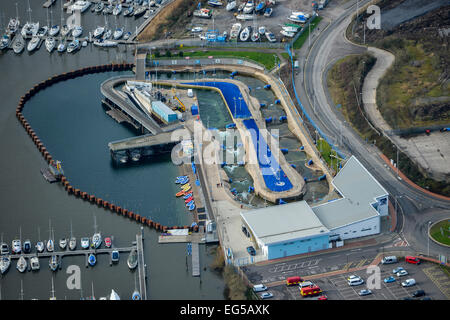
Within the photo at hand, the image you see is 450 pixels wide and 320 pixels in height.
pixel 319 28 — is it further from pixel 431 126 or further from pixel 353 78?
pixel 431 126

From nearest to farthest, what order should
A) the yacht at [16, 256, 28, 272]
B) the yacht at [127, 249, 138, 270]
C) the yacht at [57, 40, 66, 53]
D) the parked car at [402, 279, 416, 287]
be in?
the parked car at [402, 279, 416, 287], the yacht at [16, 256, 28, 272], the yacht at [127, 249, 138, 270], the yacht at [57, 40, 66, 53]

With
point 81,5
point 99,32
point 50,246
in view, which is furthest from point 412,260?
point 81,5

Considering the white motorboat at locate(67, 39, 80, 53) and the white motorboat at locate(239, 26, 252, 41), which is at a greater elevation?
the white motorboat at locate(239, 26, 252, 41)

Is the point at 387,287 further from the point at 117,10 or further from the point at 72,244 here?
the point at 117,10

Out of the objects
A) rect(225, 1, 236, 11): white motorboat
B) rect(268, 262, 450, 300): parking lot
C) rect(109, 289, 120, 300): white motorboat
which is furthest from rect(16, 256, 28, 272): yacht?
rect(225, 1, 236, 11): white motorboat

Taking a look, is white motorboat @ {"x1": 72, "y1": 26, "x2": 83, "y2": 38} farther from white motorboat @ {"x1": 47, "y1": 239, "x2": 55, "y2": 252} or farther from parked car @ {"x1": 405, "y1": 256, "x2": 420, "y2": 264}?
parked car @ {"x1": 405, "y1": 256, "x2": 420, "y2": 264}

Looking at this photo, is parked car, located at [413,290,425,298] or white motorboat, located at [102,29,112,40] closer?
parked car, located at [413,290,425,298]
